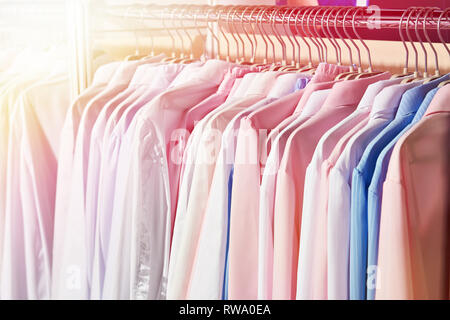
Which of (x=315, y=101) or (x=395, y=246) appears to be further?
(x=315, y=101)

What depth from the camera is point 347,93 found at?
1.02 meters

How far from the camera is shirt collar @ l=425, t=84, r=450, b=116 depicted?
0.88 metres

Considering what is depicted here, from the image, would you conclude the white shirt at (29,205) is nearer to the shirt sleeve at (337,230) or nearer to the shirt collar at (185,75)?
the shirt collar at (185,75)

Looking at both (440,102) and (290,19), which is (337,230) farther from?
(290,19)

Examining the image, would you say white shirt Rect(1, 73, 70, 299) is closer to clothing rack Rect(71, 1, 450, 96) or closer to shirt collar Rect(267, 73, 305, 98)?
clothing rack Rect(71, 1, 450, 96)

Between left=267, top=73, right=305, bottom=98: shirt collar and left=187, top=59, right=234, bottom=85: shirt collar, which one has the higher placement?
left=187, top=59, right=234, bottom=85: shirt collar

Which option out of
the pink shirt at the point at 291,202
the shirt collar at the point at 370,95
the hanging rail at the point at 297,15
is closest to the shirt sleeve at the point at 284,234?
the pink shirt at the point at 291,202

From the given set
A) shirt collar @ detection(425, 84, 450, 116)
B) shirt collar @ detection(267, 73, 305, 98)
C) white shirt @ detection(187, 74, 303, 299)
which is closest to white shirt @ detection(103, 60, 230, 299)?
white shirt @ detection(187, 74, 303, 299)

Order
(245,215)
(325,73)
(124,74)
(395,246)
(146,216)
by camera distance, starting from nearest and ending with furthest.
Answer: (395,246) < (245,215) < (146,216) < (325,73) < (124,74)

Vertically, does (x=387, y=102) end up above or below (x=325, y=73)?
below

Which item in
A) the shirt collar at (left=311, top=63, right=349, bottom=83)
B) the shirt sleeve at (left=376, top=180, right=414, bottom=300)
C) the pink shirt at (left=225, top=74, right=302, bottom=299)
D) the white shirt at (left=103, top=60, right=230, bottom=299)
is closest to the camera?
the shirt sleeve at (left=376, top=180, right=414, bottom=300)

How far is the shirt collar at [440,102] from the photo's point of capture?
2.90ft

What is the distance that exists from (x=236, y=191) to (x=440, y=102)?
0.34 meters

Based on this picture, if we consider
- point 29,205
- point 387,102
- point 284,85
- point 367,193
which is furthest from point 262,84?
point 29,205
